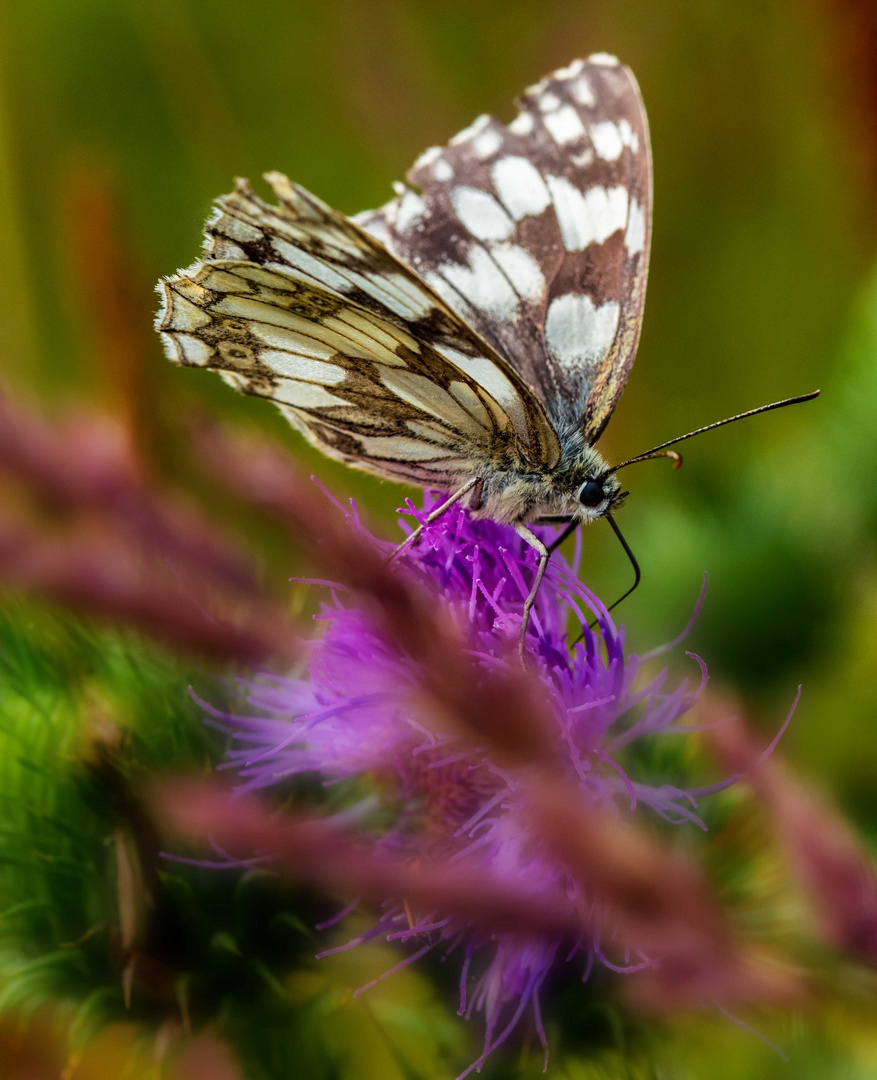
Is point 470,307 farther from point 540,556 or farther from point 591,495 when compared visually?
point 540,556

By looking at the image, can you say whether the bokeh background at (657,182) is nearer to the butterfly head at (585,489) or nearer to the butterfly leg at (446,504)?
the butterfly head at (585,489)

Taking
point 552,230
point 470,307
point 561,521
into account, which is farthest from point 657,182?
point 561,521

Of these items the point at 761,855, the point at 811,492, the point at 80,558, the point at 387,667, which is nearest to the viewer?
the point at 80,558

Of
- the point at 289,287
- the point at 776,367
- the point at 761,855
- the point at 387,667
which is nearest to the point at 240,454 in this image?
the point at 387,667

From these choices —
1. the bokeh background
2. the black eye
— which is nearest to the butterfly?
the black eye

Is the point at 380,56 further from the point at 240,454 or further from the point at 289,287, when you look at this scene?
the point at 240,454

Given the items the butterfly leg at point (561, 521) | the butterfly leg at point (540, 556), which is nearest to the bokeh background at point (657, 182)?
the butterfly leg at point (561, 521)

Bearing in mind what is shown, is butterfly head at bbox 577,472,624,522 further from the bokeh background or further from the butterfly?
the bokeh background
